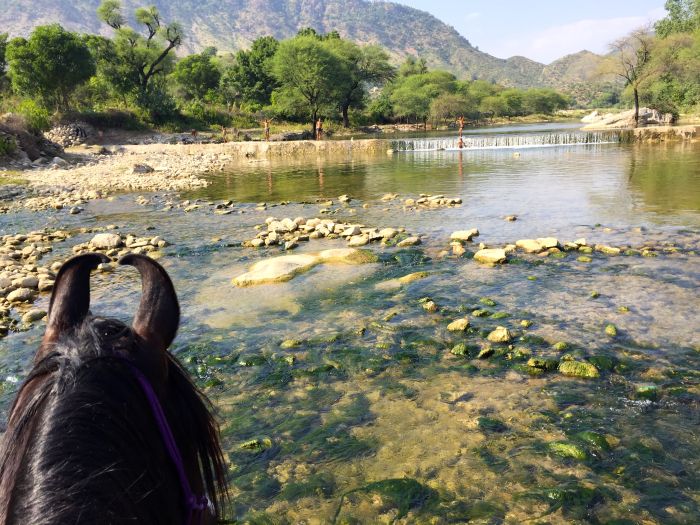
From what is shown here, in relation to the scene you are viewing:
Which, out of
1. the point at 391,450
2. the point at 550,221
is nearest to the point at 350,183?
the point at 550,221

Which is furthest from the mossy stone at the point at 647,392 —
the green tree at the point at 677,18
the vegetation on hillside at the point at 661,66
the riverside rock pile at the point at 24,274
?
the green tree at the point at 677,18

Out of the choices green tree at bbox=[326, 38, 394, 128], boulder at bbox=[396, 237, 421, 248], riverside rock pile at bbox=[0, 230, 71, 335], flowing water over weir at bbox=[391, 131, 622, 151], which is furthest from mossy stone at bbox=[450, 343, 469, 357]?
green tree at bbox=[326, 38, 394, 128]

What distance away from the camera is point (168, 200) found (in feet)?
70.0

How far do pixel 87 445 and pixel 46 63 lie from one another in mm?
63600

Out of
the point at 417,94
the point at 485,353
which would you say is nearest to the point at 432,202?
the point at 485,353

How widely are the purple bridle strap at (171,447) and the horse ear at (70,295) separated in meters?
0.25

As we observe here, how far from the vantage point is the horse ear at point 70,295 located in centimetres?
143

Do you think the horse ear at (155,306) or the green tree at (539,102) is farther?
the green tree at (539,102)

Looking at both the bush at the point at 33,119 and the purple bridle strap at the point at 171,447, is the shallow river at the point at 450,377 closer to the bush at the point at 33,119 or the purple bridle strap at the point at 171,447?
the purple bridle strap at the point at 171,447

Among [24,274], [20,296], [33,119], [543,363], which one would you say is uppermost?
[33,119]

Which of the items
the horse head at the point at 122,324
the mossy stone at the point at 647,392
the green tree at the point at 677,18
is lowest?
the mossy stone at the point at 647,392

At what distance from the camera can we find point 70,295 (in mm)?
1477

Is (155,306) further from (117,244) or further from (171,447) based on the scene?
(117,244)

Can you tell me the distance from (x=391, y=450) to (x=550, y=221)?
36.9ft
